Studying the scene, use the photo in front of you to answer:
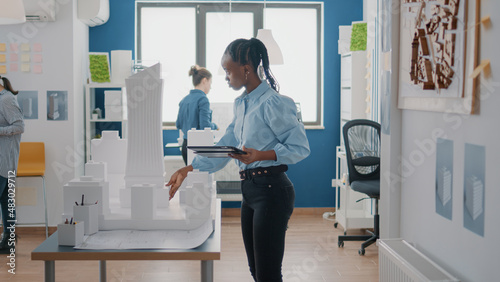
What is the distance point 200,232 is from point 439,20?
4.14 ft

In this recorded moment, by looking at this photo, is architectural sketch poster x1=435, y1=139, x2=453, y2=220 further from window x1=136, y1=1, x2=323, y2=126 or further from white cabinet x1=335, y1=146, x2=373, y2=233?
window x1=136, y1=1, x2=323, y2=126

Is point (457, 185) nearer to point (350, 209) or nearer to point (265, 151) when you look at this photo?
point (265, 151)

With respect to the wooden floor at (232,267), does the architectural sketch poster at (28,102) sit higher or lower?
higher

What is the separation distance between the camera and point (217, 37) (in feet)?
21.7

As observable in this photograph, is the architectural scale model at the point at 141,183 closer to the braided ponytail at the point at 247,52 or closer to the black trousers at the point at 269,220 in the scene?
the black trousers at the point at 269,220

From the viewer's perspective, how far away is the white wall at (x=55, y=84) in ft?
18.4

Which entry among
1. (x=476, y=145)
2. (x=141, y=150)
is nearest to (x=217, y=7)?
(x=141, y=150)

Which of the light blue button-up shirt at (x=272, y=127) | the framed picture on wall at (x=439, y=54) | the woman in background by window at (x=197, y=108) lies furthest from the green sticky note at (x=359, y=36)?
the light blue button-up shirt at (x=272, y=127)

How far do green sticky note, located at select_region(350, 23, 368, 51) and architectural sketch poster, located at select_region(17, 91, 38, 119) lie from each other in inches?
125

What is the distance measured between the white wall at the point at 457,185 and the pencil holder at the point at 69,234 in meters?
1.44

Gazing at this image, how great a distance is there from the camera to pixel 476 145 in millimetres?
2094

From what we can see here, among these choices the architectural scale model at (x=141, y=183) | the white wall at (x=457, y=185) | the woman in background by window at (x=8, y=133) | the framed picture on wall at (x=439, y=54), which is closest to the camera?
Result: the white wall at (x=457, y=185)

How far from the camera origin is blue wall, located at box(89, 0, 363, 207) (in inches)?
253

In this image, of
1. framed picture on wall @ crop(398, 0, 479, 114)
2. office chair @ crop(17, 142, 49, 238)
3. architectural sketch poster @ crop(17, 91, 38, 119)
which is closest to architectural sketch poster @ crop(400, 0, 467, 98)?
framed picture on wall @ crop(398, 0, 479, 114)
